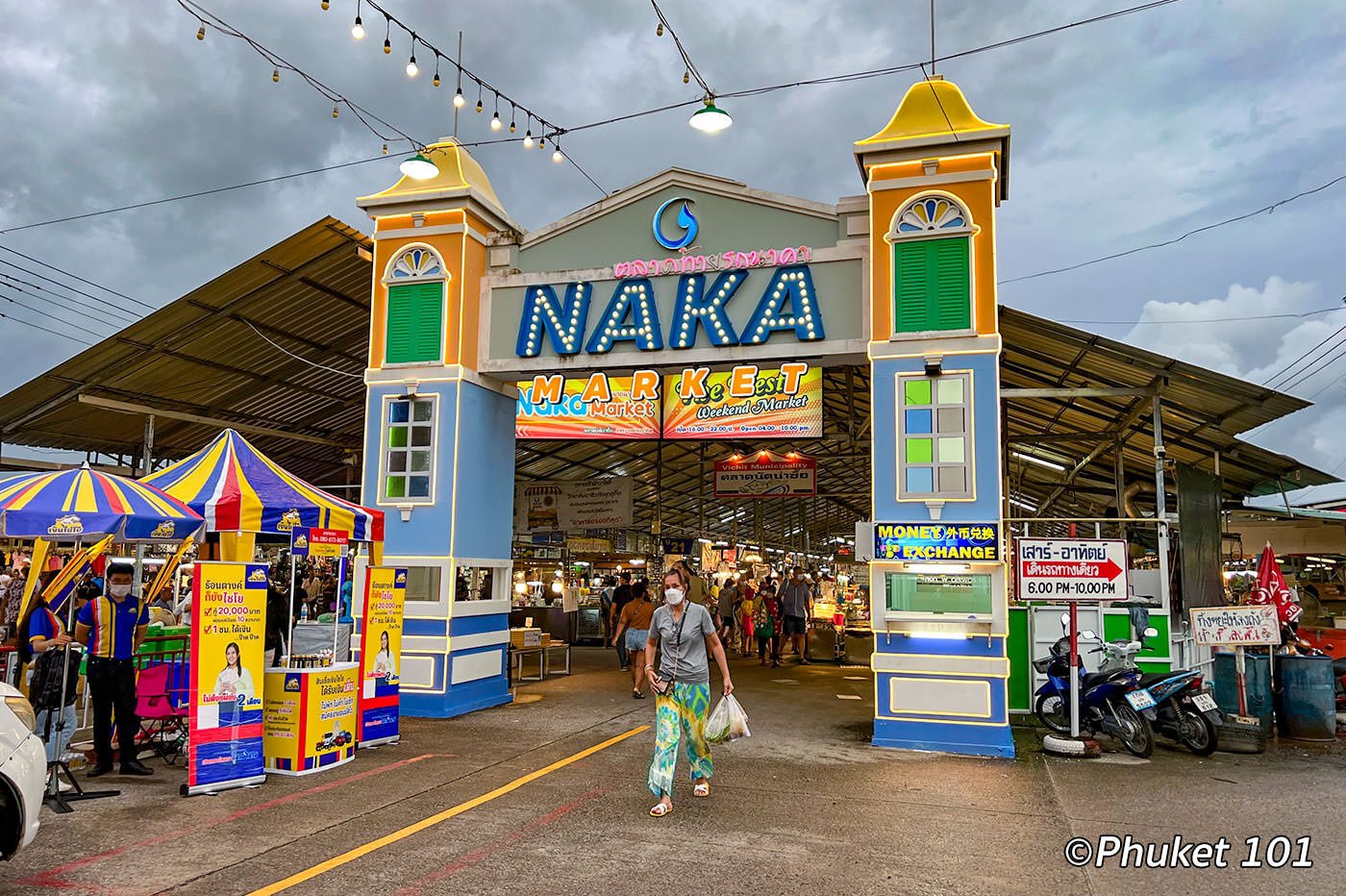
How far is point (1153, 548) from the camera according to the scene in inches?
770

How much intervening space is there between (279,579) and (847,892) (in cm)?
2036

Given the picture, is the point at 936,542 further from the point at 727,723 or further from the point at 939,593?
the point at 727,723

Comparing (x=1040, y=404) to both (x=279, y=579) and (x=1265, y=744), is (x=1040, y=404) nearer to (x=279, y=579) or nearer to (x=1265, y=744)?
(x=1265, y=744)

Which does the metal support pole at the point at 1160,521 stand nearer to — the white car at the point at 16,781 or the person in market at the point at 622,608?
the person in market at the point at 622,608

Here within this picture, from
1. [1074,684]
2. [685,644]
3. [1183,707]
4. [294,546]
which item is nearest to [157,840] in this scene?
[294,546]

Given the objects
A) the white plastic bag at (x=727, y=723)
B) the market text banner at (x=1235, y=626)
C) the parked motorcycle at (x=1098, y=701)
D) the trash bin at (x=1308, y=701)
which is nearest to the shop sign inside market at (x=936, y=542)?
the parked motorcycle at (x=1098, y=701)

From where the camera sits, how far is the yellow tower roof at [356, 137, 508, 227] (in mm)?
12141

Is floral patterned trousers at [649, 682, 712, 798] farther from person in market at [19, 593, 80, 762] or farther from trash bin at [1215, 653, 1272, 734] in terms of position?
trash bin at [1215, 653, 1272, 734]

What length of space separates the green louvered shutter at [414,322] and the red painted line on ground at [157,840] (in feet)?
18.0

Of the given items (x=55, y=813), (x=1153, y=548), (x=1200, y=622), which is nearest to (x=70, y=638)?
(x=55, y=813)

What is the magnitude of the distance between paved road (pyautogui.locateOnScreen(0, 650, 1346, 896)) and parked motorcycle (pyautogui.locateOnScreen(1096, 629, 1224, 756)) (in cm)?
23

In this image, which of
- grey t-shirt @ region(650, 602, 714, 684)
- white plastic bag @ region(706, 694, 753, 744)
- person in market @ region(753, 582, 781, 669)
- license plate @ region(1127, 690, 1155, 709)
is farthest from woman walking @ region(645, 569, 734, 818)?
person in market @ region(753, 582, 781, 669)

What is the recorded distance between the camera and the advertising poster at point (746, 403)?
10.8 m

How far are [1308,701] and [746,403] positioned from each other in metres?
7.19
